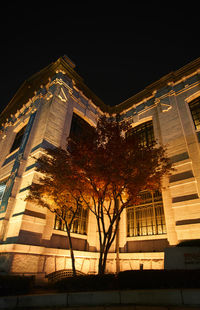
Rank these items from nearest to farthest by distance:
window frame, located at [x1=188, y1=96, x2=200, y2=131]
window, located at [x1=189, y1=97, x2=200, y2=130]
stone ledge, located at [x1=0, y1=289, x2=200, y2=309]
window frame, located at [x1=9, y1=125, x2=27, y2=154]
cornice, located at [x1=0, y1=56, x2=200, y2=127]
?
stone ledge, located at [x1=0, y1=289, x2=200, y2=309]
window frame, located at [x1=188, y1=96, x2=200, y2=131]
window, located at [x1=189, y1=97, x2=200, y2=130]
cornice, located at [x1=0, y1=56, x2=200, y2=127]
window frame, located at [x1=9, y1=125, x2=27, y2=154]

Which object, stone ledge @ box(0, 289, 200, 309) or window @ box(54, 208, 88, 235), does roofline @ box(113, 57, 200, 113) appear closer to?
window @ box(54, 208, 88, 235)

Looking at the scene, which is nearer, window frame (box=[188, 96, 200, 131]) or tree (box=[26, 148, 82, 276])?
tree (box=[26, 148, 82, 276])

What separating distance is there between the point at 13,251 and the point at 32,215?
2.24m

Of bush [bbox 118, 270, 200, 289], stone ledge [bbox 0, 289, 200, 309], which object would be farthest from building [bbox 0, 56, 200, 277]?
bush [bbox 118, 270, 200, 289]

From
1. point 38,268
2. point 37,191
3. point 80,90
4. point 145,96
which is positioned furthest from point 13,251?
point 145,96

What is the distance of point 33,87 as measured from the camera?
22.8 m

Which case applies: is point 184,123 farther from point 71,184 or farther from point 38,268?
point 38,268

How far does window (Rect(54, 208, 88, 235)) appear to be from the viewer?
13.3 m

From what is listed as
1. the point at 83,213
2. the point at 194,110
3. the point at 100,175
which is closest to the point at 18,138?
the point at 83,213

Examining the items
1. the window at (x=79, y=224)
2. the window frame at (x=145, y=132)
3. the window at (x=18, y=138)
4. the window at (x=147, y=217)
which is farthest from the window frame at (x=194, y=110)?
the window at (x=18, y=138)

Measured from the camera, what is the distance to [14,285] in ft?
22.2

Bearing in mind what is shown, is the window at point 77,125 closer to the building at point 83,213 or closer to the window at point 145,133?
the building at point 83,213

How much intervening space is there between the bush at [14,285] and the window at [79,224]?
6.02m

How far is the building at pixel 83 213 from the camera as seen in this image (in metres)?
11.4
